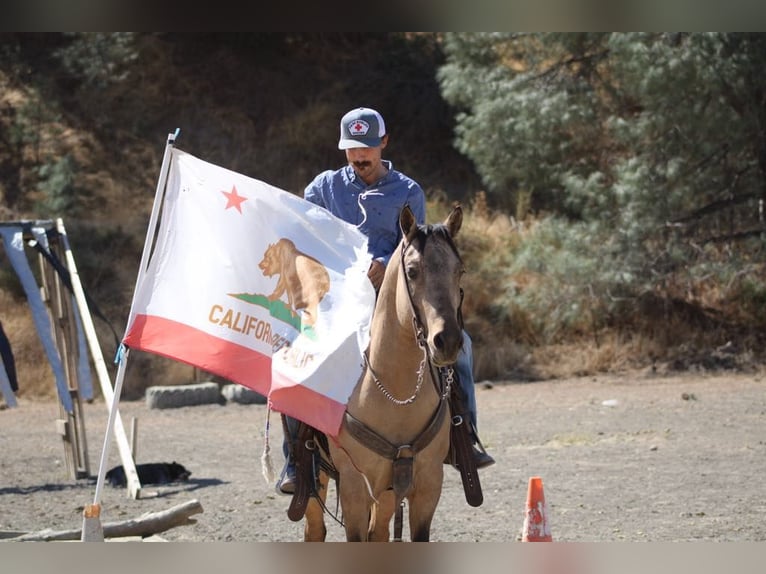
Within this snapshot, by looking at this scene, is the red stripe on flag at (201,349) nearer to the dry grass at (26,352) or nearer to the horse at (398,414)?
the horse at (398,414)

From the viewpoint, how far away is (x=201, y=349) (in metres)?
Result: 5.92

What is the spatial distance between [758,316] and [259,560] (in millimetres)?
17146

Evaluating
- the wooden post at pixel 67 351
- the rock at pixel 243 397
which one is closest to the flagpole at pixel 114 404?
the wooden post at pixel 67 351

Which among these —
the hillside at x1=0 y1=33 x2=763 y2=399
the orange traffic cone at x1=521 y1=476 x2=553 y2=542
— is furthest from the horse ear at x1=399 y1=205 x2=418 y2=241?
the hillside at x1=0 y1=33 x2=763 y2=399

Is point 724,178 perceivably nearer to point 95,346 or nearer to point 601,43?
point 601,43

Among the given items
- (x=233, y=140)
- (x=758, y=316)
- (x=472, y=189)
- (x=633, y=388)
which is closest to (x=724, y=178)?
(x=758, y=316)

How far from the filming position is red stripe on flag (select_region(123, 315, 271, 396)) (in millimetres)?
5871

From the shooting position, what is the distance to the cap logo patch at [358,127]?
6.27 meters

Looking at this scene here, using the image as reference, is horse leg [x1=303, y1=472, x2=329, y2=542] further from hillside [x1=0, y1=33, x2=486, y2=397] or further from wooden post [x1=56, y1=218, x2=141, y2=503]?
hillside [x1=0, y1=33, x2=486, y2=397]

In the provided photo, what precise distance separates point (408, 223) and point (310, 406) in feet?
3.65

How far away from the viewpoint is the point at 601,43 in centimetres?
2233

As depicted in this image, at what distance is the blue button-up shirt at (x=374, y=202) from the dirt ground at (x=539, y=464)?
3.27 m

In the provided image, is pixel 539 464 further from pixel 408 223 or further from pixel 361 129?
pixel 408 223

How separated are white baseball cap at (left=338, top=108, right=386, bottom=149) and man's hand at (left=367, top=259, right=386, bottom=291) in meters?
0.69
